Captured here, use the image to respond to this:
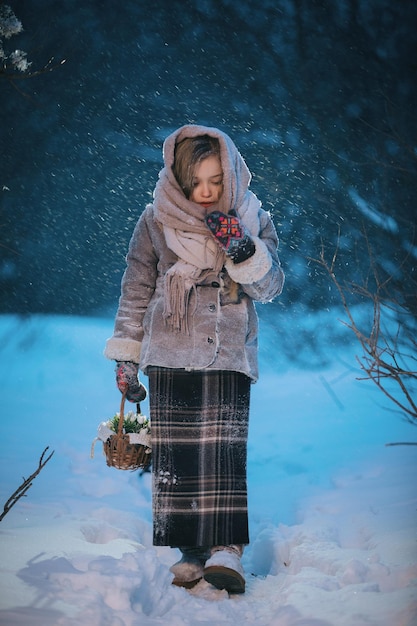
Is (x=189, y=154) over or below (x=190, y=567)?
over

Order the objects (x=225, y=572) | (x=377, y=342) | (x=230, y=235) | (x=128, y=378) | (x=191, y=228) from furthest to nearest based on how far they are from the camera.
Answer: (x=377, y=342)
(x=128, y=378)
(x=191, y=228)
(x=230, y=235)
(x=225, y=572)

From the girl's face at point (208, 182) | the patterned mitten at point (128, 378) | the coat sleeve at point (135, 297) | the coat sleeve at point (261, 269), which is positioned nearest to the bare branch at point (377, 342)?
the coat sleeve at point (261, 269)

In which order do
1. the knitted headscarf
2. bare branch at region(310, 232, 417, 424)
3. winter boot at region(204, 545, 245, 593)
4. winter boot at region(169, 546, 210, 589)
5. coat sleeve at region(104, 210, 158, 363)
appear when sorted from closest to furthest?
bare branch at region(310, 232, 417, 424)
winter boot at region(204, 545, 245, 593)
winter boot at region(169, 546, 210, 589)
the knitted headscarf
coat sleeve at region(104, 210, 158, 363)

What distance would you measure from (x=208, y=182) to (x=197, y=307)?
460mm

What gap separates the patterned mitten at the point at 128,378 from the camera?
8.36ft

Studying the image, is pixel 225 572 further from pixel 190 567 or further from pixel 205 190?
pixel 205 190

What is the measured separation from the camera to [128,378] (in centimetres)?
255

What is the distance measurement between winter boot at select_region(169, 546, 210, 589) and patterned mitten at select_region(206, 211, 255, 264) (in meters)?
1.02

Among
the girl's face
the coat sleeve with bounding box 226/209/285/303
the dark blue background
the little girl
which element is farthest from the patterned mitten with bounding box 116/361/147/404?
the dark blue background

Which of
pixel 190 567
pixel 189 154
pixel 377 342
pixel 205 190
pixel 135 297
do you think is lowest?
pixel 190 567

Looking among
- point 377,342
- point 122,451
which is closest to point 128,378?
point 122,451

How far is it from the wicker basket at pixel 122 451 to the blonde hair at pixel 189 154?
872mm

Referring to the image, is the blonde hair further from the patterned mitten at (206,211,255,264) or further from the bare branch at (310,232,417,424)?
the bare branch at (310,232,417,424)

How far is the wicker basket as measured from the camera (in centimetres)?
239
